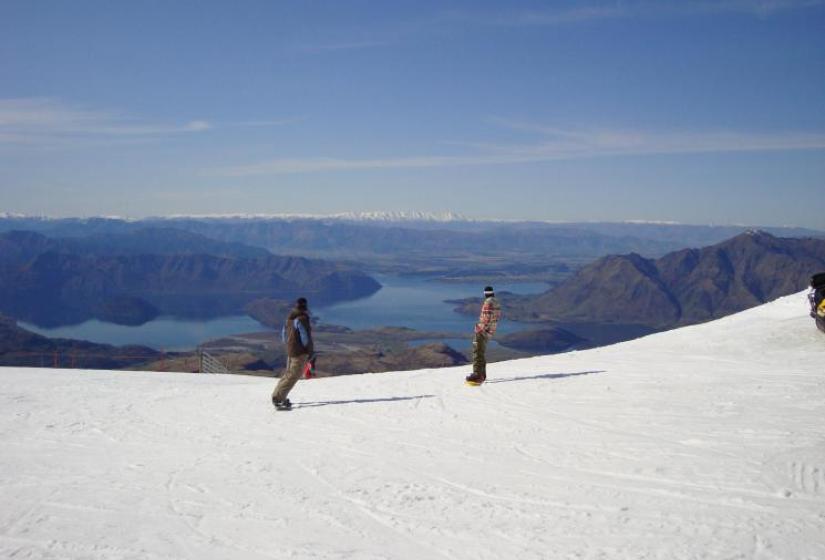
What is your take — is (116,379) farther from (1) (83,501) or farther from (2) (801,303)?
(2) (801,303)

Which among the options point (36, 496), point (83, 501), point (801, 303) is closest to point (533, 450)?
point (83, 501)

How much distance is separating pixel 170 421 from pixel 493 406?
19.4 ft

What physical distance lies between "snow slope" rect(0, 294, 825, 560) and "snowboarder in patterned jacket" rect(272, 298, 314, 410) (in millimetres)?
614

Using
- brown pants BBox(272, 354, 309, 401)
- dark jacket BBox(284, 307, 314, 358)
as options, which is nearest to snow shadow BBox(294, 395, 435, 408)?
brown pants BBox(272, 354, 309, 401)

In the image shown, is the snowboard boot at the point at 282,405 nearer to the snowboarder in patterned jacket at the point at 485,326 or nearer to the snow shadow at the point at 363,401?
the snow shadow at the point at 363,401

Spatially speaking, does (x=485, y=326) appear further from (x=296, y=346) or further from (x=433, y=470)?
(x=433, y=470)

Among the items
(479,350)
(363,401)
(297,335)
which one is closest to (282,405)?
(297,335)

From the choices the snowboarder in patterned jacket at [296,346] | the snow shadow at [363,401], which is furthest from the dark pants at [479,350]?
the snowboarder in patterned jacket at [296,346]

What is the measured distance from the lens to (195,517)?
655 centimetres

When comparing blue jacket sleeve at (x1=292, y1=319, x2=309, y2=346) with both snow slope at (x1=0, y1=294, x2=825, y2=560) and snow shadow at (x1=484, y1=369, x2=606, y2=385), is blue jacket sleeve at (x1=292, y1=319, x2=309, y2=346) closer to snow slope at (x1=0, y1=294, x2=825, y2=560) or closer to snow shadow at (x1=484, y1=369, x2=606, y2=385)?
snow slope at (x1=0, y1=294, x2=825, y2=560)

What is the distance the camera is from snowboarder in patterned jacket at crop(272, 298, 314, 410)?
1155cm

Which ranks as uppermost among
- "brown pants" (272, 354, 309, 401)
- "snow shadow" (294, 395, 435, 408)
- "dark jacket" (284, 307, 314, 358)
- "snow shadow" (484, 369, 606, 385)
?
"dark jacket" (284, 307, 314, 358)

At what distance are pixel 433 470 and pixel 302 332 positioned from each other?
4.58 meters

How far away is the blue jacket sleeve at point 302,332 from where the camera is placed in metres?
11.6
